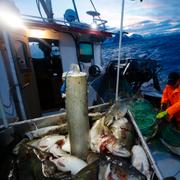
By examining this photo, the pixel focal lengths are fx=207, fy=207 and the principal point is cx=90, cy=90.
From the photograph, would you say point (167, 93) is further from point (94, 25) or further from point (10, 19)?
point (94, 25)

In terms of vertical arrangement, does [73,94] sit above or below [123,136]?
above

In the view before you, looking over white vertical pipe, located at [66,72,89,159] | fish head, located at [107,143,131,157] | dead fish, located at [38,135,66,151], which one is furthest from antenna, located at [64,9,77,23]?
fish head, located at [107,143,131,157]

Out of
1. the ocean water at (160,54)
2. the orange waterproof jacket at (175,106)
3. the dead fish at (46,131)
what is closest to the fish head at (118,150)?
the dead fish at (46,131)

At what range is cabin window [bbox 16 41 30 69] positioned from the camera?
18.1 ft

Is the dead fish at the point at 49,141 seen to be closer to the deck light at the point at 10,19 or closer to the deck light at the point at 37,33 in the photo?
the deck light at the point at 10,19

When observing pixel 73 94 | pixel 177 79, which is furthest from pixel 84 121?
pixel 177 79

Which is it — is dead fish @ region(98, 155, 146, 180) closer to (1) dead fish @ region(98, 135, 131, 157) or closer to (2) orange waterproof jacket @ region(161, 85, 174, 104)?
(1) dead fish @ region(98, 135, 131, 157)

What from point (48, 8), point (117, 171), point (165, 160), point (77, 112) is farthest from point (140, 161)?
point (48, 8)

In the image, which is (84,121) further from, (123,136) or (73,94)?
(123,136)

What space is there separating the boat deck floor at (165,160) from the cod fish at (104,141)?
1.35 metres

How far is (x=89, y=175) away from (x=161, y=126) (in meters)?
2.97

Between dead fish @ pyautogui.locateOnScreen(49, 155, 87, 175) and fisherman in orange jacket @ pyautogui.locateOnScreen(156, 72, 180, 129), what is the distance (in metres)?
2.68

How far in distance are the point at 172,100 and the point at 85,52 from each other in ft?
15.5

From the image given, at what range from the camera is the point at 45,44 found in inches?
305
